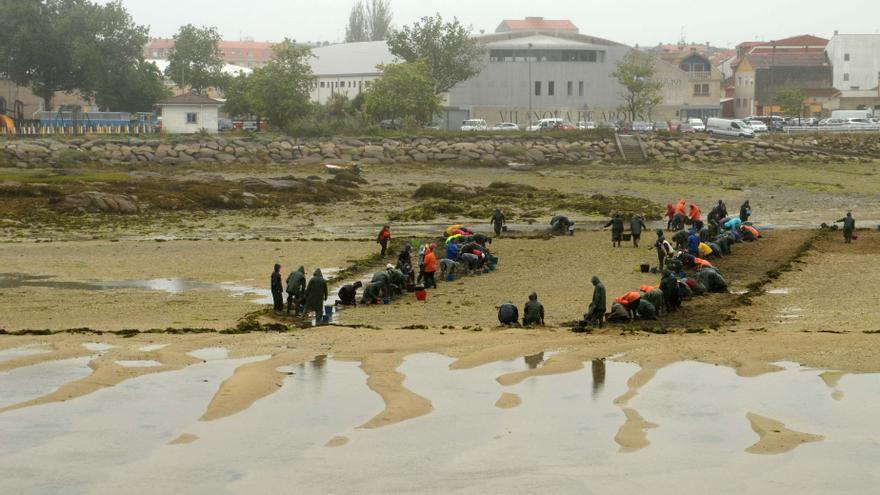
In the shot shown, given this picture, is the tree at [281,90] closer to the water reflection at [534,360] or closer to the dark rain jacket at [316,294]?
the dark rain jacket at [316,294]

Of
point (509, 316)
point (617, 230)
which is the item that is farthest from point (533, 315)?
point (617, 230)

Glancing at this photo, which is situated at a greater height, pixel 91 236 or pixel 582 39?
pixel 582 39

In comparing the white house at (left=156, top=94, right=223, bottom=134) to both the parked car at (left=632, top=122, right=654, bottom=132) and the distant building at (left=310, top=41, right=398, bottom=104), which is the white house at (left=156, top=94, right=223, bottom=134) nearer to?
the distant building at (left=310, top=41, right=398, bottom=104)

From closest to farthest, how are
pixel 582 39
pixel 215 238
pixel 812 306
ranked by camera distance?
pixel 812 306, pixel 215 238, pixel 582 39

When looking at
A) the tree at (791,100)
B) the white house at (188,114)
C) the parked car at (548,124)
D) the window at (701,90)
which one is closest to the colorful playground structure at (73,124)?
the white house at (188,114)

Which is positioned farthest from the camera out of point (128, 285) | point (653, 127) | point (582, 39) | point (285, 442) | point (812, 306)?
point (582, 39)

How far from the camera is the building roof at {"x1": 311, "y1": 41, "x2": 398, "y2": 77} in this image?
383ft

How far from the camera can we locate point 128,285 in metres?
31.4

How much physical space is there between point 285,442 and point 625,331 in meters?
9.57

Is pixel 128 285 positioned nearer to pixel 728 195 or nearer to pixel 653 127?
pixel 728 195

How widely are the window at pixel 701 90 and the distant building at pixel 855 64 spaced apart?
12.0m

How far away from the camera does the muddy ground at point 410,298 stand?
2139 cm

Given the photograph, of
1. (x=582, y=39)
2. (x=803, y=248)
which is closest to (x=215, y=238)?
(x=803, y=248)

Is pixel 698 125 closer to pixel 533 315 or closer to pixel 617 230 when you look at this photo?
pixel 617 230
